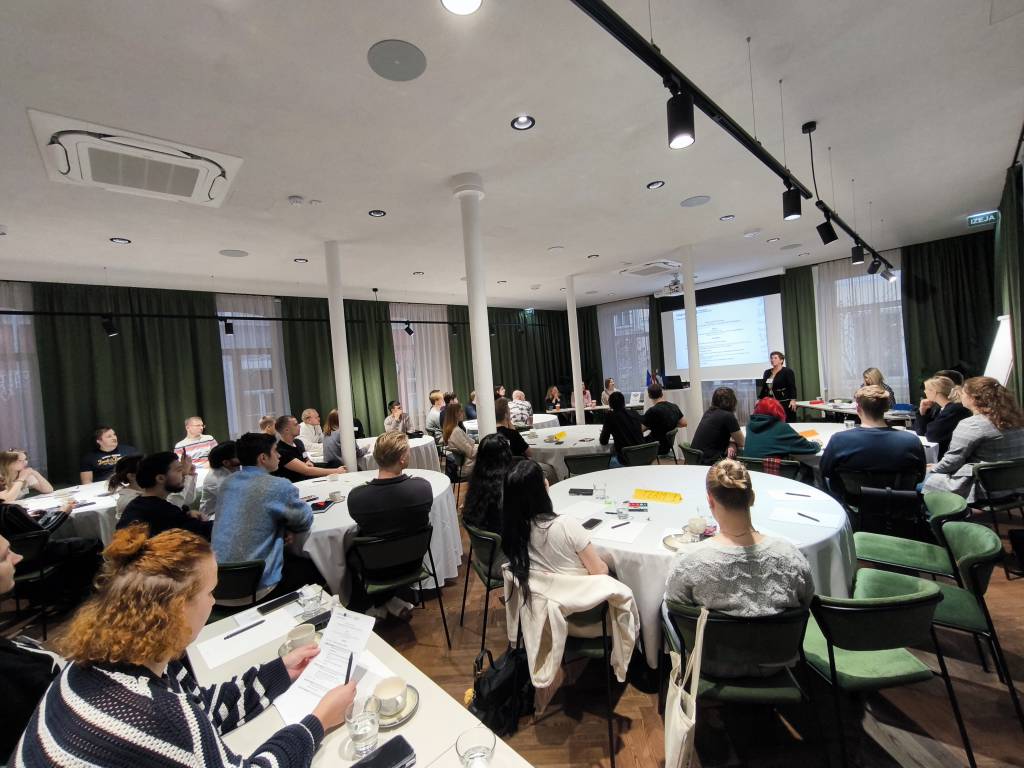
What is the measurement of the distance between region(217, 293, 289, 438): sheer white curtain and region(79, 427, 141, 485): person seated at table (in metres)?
1.44

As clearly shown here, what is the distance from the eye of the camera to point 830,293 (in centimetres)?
810

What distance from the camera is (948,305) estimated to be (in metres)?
6.91

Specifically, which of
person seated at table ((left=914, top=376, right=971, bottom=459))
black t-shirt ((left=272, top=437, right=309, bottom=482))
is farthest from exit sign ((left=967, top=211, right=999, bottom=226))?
black t-shirt ((left=272, top=437, right=309, bottom=482))

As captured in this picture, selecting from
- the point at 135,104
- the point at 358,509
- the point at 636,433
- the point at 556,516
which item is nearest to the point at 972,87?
the point at 636,433

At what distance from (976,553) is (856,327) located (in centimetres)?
787

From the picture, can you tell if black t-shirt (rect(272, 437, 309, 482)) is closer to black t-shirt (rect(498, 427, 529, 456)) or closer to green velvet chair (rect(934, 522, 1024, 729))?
black t-shirt (rect(498, 427, 529, 456))

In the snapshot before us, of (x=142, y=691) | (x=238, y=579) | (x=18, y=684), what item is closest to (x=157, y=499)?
(x=238, y=579)

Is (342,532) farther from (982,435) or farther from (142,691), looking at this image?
(982,435)

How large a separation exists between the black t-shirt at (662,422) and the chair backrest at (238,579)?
3.85 meters

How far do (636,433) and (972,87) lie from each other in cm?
342

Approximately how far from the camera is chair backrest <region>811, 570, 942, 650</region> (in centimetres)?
132

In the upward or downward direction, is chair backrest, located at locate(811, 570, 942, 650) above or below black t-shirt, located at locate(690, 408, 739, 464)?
below

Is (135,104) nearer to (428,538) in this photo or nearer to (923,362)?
(428,538)

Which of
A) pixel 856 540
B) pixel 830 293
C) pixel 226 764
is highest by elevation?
pixel 830 293
